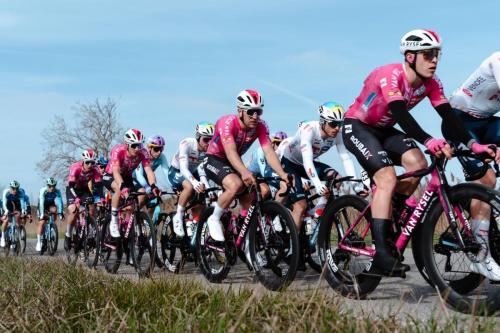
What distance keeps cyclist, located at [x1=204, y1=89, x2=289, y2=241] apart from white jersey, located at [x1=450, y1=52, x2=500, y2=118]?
7.33 feet

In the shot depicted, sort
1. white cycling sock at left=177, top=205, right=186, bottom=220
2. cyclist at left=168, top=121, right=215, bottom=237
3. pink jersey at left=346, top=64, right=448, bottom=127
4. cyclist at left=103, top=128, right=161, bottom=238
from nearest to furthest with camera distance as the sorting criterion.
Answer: pink jersey at left=346, top=64, right=448, bottom=127 < white cycling sock at left=177, top=205, right=186, bottom=220 < cyclist at left=168, top=121, right=215, bottom=237 < cyclist at left=103, top=128, right=161, bottom=238

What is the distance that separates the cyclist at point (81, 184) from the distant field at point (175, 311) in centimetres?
779

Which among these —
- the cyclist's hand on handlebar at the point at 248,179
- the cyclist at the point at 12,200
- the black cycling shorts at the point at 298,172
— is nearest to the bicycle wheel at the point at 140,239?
the black cycling shorts at the point at 298,172

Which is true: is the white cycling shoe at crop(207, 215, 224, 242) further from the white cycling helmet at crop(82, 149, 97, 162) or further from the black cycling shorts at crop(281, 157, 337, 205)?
the white cycling helmet at crop(82, 149, 97, 162)

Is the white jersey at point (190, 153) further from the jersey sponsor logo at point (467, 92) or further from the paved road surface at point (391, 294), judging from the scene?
the jersey sponsor logo at point (467, 92)

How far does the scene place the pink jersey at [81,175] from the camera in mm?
13750

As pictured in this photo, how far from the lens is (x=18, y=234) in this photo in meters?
16.3

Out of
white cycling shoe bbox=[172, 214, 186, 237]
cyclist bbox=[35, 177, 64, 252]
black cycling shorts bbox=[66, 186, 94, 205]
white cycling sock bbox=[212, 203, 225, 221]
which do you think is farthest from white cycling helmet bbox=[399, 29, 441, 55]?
cyclist bbox=[35, 177, 64, 252]

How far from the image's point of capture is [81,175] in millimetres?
13820

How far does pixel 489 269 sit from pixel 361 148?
1539 mm

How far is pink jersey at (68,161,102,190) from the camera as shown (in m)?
13.8

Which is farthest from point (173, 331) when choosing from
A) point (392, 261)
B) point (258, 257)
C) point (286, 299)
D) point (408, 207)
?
point (258, 257)

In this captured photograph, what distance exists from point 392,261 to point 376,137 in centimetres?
116

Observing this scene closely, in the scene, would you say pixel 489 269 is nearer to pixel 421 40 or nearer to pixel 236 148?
pixel 421 40
